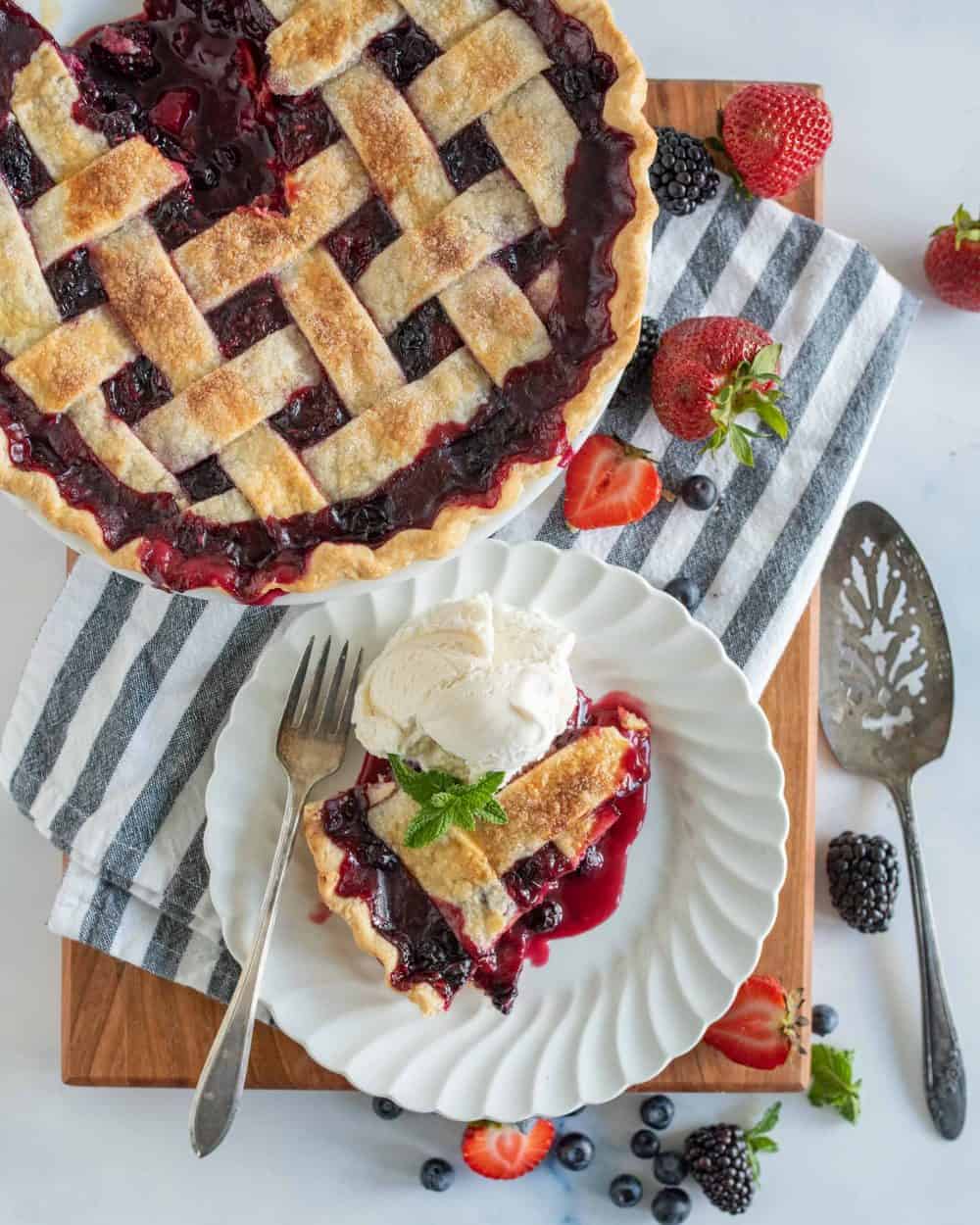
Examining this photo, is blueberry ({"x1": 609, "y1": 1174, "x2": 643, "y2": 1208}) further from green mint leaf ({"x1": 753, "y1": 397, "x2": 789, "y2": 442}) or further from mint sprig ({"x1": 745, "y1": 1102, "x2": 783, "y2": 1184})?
green mint leaf ({"x1": 753, "y1": 397, "x2": 789, "y2": 442})

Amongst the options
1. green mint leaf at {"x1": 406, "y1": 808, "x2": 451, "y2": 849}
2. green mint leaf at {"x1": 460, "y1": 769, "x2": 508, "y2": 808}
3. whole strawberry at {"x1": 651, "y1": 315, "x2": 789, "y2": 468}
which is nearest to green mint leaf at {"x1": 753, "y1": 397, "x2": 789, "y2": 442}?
whole strawberry at {"x1": 651, "y1": 315, "x2": 789, "y2": 468}

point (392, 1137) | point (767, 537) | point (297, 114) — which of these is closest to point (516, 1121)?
point (392, 1137)

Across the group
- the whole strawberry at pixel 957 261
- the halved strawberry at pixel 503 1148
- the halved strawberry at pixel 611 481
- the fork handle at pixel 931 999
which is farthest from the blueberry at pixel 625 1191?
the whole strawberry at pixel 957 261

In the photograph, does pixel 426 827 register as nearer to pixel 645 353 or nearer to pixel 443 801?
pixel 443 801

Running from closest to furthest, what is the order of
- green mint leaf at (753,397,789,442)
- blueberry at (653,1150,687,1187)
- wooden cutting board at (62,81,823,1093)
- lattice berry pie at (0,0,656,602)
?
1. lattice berry pie at (0,0,656,602)
2. green mint leaf at (753,397,789,442)
3. wooden cutting board at (62,81,823,1093)
4. blueberry at (653,1150,687,1187)

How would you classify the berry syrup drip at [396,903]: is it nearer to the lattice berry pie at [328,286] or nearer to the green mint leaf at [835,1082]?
the lattice berry pie at [328,286]

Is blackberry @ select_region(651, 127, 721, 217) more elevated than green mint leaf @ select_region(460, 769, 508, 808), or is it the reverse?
blackberry @ select_region(651, 127, 721, 217)
